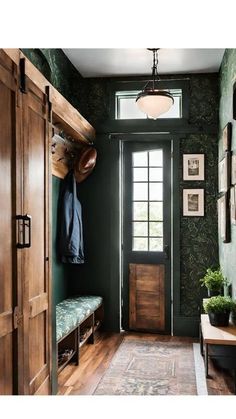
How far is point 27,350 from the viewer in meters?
A: 2.55

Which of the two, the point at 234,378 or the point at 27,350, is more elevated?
the point at 27,350

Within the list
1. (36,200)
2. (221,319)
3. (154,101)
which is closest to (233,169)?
(154,101)

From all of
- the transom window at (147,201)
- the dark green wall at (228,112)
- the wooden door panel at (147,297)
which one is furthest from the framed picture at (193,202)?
the wooden door panel at (147,297)

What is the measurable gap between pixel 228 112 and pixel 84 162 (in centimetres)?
178

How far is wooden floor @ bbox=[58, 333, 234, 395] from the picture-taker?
11.3ft

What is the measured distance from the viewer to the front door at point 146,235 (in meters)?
→ 5.64

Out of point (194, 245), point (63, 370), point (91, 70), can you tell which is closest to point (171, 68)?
point (91, 70)

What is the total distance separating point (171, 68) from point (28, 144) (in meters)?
3.32

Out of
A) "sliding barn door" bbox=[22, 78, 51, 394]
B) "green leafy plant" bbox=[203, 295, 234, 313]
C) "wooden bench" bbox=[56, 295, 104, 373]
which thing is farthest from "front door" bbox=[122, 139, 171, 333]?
"sliding barn door" bbox=[22, 78, 51, 394]

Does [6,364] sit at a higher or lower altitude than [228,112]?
lower

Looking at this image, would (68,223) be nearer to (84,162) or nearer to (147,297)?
(84,162)

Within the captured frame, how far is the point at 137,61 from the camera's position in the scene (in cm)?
518
